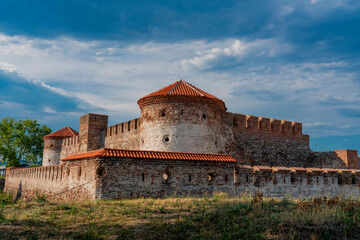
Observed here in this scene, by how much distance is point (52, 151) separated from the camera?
1281 inches

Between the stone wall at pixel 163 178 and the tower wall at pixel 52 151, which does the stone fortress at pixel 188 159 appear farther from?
the tower wall at pixel 52 151

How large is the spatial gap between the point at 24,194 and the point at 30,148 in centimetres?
1925

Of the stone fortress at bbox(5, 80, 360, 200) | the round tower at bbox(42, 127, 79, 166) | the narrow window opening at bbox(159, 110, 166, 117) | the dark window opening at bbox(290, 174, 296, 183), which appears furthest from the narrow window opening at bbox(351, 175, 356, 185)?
the round tower at bbox(42, 127, 79, 166)

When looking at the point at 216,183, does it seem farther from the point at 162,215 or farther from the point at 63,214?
the point at 63,214

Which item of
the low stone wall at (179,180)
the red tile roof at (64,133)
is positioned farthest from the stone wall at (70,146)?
the low stone wall at (179,180)

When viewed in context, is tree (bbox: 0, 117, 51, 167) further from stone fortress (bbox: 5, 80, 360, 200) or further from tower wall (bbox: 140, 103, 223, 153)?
tower wall (bbox: 140, 103, 223, 153)

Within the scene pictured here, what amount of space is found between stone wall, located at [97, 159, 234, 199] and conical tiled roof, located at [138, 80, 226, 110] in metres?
4.26

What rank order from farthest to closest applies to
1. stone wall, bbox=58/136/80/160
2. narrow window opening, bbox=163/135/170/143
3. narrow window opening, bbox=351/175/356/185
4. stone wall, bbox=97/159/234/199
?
stone wall, bbox=58/136/80/160 < narrow window opening, bbox=351/175/356/185 < narrow window opening, bbox=163/135/170/143 < stone wall, bbox=97/159/234/199

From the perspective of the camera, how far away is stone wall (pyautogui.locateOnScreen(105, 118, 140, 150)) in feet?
66.5

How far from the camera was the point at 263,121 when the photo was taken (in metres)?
21.9

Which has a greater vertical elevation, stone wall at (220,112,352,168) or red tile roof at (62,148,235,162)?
stone wall at (220,112,352,168)

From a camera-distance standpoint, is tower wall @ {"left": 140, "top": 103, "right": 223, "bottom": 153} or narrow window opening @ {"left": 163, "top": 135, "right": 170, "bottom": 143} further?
narrow window opening @ {"left": 163, "top": 135, "right": 170, "bottom": 143}

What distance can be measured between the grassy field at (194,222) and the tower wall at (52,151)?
23.5 m

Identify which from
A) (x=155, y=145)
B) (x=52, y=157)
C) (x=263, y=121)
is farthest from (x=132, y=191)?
(x=52, y=157)
